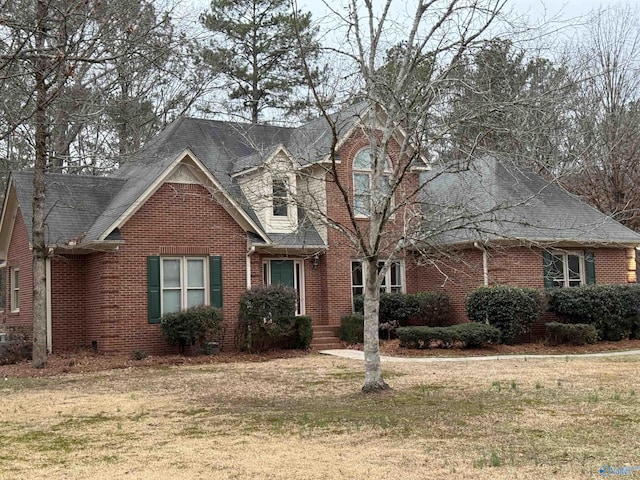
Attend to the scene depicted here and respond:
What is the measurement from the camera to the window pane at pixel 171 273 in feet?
64.4

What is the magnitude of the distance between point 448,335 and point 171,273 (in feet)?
24.2

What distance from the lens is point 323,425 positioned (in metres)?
9.43

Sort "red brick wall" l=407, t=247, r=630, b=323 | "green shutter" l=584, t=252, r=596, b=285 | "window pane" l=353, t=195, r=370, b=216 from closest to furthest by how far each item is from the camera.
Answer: "window pane" l=353, t=195, r=370, b=216 → "red brick wall" l=407, t=247, r=630, b=323 → "green shutter" l=584, t=252, r=596, b=285

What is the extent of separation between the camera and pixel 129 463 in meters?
7.66

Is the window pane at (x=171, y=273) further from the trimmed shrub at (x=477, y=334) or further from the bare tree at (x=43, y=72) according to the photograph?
the trimmed shrub at (x=477, y=334)

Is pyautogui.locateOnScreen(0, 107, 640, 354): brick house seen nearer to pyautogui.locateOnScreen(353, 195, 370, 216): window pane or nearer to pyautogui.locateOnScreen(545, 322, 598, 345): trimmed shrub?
pyautogui.locateOnScreen(353, 195, 370, 216): window pane

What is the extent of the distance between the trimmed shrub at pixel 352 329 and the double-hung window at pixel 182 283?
425cm

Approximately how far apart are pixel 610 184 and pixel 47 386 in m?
21.4

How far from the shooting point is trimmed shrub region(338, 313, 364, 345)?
69.9 ft

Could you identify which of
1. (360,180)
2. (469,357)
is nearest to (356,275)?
(360,180)

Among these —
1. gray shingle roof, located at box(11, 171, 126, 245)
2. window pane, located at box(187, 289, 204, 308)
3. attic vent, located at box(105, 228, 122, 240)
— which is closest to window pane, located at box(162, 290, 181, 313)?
window pane, located at box(187, 289, 204, 308)

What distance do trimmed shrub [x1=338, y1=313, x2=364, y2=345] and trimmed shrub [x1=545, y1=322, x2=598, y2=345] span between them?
16.9 feet

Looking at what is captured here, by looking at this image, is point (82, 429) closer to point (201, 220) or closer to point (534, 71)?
point (201, 220)

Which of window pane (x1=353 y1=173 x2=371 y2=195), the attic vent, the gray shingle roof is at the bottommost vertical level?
the attic vent
